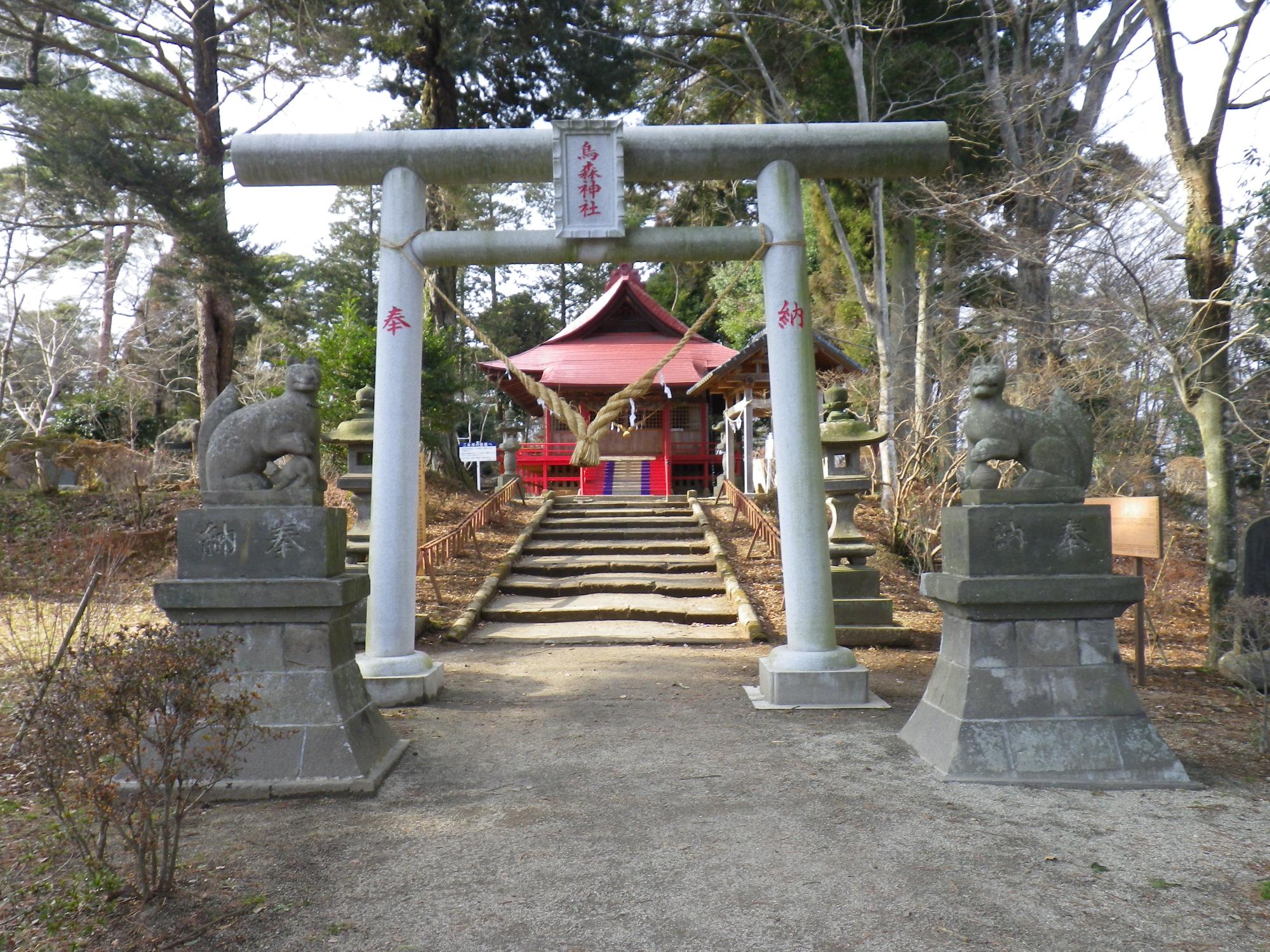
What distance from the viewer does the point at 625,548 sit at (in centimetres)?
1255

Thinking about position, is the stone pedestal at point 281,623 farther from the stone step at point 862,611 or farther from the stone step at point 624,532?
the stone step at point 624,532

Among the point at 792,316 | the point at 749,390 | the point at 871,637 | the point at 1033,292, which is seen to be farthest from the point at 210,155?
the point at 1033,292

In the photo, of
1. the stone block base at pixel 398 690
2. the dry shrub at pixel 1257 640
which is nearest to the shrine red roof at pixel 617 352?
the dry shrub at pixel 1257 640

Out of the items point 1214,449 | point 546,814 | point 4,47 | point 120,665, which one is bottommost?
point 546,814

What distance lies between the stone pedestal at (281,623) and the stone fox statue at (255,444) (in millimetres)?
156

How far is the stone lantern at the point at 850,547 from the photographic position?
861 centimetres

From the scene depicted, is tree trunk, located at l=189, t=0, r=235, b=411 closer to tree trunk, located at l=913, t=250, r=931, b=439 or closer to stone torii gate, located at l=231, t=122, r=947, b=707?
stone torii gate, located at l=231, t=122, r=947, b=707

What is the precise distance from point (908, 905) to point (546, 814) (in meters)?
1.64

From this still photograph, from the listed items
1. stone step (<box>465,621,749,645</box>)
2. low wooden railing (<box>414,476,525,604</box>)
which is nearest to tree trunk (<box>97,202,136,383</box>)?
low wooden railing (<box>414,476,525,604</box>)

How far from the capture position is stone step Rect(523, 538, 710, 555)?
492 inches

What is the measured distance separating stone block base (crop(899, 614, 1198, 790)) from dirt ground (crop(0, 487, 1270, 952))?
14 cm

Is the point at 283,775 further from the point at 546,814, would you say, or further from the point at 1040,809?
the point at 1040,809

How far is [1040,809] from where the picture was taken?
385 centimetres

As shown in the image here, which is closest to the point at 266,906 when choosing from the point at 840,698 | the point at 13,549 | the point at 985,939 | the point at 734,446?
the point at 985,939
